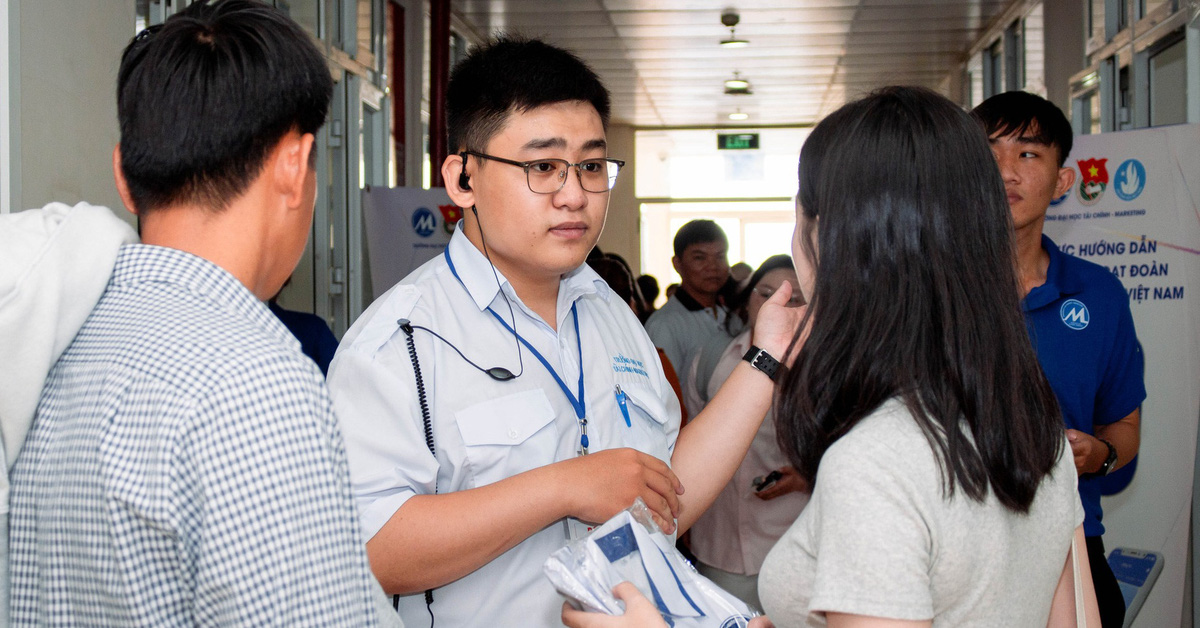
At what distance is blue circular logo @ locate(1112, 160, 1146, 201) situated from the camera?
11.5ft

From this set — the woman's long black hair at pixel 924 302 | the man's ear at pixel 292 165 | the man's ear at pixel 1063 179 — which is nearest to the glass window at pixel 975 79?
the man's ear at pixel 1063 179

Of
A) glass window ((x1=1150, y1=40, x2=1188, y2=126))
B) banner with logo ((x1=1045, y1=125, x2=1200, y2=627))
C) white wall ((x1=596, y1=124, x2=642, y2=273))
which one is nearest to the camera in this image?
banner with logo ((x1=1045, y1=125, x2=1200, y2=627))

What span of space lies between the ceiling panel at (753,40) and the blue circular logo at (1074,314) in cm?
502

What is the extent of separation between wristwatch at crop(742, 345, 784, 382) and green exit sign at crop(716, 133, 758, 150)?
36.2 ft

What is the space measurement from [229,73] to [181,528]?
439 mm

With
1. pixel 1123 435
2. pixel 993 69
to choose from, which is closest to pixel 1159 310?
pixel 1123 435

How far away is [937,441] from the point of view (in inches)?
38.4

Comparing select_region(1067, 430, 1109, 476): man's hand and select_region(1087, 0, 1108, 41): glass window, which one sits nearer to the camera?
select_region(1067, 430, 1109, 476): man's hand

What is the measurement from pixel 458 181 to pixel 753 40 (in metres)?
7.23

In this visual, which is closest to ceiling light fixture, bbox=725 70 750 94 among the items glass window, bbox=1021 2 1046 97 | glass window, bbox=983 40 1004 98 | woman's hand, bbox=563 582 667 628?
glass window, bbox=983 40 1004 98

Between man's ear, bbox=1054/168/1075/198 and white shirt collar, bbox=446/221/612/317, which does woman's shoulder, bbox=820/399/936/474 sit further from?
man's ear, bbox=1054/168/1075/198

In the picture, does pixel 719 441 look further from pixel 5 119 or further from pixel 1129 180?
pixel 1129 180

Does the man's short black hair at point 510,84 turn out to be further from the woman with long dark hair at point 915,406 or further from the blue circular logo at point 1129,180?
the blue circular logo at point 1129,180

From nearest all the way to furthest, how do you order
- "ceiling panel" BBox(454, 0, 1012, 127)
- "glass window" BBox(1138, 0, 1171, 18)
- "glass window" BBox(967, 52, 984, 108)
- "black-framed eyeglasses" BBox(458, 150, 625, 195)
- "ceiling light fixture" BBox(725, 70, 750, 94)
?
"black-framed eyeglasses" BBox(458, 150, 625, 195)
"glass window" BBox(1138, 0, 1171, 18)
"ceiling panel" BBox(454, 0, 1012, 127)
"glass window" BBox(967, 52, 984, 108)
"ceiling light fixture" BBox(725, 70, 750, 94)
